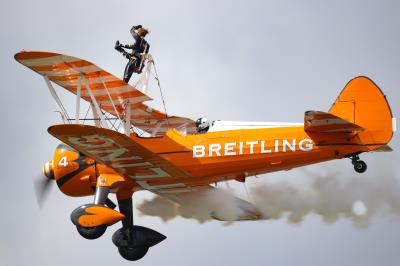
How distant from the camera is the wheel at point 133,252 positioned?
1723 centimetres

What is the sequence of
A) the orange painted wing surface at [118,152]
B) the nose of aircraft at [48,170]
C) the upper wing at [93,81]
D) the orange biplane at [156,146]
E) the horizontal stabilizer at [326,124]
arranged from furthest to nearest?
the nose of aircraft at [48,170], the upper wing at [93,81], the orange biplane at [156,146], the horizontal stabilizer at [326,124], the orange painted wing surface at [118,152]

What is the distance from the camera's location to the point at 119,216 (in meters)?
15.5

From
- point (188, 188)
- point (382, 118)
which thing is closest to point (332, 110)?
point (382, 118)

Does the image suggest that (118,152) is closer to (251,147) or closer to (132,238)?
(251,147)

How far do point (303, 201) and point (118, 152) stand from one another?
401cm

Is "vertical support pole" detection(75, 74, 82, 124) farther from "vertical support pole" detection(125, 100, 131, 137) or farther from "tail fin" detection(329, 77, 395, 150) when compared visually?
"tail fin" detection(329, 77, 395, 150)

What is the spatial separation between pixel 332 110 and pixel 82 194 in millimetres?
5227

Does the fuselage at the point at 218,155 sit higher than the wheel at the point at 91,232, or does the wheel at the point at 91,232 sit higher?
the fuselage at the point at 218,155

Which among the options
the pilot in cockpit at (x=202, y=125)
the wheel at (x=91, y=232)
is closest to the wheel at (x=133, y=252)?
the wheel at (x=91, y=232)

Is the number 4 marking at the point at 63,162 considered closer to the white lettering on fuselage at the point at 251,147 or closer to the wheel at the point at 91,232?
the wheel at the point at 91,232

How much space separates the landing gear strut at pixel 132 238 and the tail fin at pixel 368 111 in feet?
15.6

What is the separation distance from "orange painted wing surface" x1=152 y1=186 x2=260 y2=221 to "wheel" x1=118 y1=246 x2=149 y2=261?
48.8 inches

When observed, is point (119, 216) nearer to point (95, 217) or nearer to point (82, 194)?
point (95, 217)

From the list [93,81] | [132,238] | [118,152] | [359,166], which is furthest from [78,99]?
[359,166]
